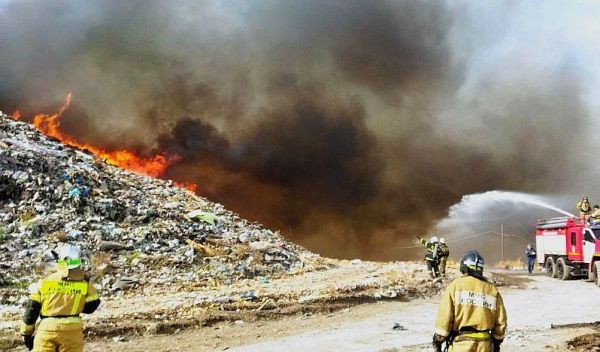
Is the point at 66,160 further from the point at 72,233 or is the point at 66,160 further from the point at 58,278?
the point at 58,278

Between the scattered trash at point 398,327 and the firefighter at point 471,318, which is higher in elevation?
the firefighter at point 471,318

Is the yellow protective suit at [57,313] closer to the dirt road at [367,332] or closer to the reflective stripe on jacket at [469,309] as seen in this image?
the reflective stripe on jacket at [469,309]

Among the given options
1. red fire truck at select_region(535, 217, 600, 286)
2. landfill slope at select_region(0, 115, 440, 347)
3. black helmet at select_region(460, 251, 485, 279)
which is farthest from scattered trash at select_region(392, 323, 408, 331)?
red fire truck at select_region(535, 217, 600, 286)

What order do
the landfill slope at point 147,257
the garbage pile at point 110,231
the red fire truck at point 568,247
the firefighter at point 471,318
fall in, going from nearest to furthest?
the firefighter at point 471,318 < the landfill slope at point 147,257 < the garbage pile at point 110,231 < the red fire truck at point 568,247

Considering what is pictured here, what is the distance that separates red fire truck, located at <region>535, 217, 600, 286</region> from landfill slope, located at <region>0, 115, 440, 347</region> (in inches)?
212

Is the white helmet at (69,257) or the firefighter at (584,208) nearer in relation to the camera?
the white helmet at (69,257)

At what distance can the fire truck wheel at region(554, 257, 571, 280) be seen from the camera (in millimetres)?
19781

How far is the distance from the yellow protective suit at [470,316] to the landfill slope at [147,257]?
6.43m

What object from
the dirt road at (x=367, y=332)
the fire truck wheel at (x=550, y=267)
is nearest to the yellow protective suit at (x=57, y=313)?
the dirt road at (x=367, y=332)

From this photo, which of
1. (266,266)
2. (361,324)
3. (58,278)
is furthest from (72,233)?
(58,278)

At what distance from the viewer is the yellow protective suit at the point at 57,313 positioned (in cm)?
513

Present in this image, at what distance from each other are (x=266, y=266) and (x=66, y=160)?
10790 mm

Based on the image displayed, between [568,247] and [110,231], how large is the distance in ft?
51.7

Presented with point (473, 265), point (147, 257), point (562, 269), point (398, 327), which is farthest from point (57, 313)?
point (562, 269)
